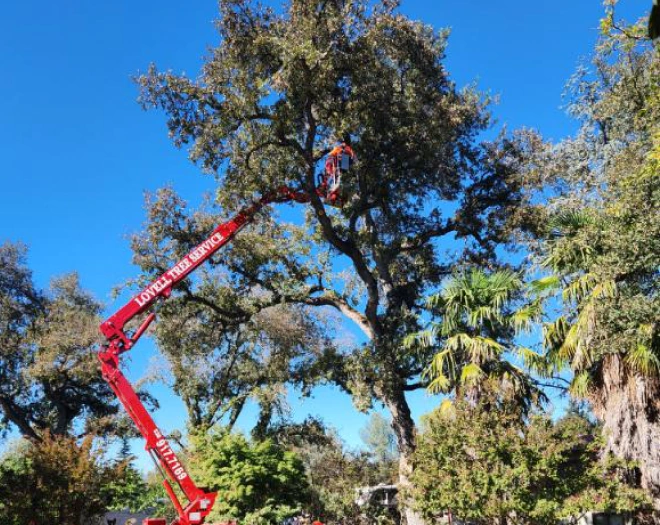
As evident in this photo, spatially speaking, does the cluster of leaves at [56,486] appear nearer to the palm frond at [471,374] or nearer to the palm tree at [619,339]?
the palm frond at [471,374]

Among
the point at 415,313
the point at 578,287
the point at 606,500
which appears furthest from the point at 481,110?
the point at 606,500

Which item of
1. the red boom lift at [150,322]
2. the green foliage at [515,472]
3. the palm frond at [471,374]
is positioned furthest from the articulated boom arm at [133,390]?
the palm frond at [471,374]

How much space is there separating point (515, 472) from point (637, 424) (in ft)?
9.47

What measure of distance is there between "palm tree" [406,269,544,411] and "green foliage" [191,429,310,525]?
5.05 meters

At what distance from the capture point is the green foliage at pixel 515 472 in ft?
34.1

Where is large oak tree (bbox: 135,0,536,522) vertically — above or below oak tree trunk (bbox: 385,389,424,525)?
above

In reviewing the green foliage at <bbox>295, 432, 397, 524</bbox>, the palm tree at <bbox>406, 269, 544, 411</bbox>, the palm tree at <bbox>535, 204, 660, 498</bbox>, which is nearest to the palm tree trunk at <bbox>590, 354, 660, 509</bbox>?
the palm tree at <bbox>535, 204, 660, 498</bbox>

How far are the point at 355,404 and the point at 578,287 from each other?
6.97 m

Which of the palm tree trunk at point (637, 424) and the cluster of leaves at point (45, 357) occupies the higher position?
the cluster of leaves at point (45, 357)

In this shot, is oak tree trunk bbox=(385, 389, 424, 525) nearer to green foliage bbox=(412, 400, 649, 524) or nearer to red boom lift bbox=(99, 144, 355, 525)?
green foliage bbox=(412, 400, 649, 524)

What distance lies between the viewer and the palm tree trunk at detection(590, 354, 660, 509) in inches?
439

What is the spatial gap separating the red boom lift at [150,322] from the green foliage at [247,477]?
3.97ft

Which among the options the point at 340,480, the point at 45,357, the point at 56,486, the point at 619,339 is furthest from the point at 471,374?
the point at 45,357

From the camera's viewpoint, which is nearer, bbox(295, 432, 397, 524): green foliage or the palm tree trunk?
the palm tree trunk
